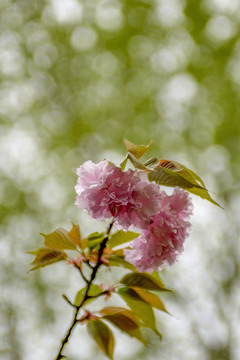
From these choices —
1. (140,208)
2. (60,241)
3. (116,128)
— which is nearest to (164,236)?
(140,208)

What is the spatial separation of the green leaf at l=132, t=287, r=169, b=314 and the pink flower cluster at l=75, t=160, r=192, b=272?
7 cm

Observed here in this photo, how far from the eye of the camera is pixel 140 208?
64cm

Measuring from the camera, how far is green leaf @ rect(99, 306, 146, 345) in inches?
28.7

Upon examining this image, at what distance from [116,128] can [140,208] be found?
5.01 meters

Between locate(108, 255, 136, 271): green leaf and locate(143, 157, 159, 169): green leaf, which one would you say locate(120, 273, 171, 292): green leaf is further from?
locate(143, 157, 159, 169): green leaf

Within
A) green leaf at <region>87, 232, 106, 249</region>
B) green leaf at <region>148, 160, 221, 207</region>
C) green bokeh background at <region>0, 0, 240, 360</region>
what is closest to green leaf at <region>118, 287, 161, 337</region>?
green leaf at <region>87, 232, 106, 249</region>

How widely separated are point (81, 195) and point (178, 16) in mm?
5031

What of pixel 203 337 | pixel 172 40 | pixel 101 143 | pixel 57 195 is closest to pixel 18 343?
pixel 57 195

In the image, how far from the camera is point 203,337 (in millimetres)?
5082

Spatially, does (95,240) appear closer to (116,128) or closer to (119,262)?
(119,262)

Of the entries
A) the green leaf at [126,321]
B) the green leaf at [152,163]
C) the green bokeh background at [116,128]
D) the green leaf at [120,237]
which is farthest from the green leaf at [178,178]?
the green bokeh background at [116,128]

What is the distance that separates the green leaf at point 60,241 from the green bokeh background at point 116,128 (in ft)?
14.6

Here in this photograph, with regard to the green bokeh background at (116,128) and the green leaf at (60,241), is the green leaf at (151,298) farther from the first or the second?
the green bokeh background at (116,128)

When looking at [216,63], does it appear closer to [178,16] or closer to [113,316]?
[178,16]
